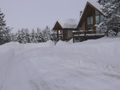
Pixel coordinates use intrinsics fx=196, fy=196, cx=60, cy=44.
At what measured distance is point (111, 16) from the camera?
22.5 metres

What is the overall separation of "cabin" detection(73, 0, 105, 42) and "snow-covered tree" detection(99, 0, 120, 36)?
4078 mm

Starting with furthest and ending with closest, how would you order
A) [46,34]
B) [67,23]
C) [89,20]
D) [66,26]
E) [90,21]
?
[46,34] < [67,23] < [66,26] < [89,20] < [90,21]

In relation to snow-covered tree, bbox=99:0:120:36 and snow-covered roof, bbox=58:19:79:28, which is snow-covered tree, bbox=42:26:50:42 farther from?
snow-covered tree, bbox=99:0:120:36

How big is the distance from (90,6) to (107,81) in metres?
27.6

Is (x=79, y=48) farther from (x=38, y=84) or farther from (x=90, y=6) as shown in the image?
(x=90, y=6)

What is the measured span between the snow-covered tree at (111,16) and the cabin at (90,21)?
13.4ft

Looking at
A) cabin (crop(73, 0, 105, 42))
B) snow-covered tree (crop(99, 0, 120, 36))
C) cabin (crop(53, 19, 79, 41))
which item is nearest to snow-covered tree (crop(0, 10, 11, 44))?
cabin (crop(53, 19, 79, 41))

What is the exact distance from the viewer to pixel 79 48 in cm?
1739

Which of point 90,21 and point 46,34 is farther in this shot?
point 46,34

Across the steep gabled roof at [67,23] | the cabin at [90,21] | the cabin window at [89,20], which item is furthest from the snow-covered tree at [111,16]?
the steep gabled roof at [67,23]

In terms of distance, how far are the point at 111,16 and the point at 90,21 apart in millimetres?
13262

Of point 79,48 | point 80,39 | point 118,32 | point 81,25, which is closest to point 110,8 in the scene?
point 118,32

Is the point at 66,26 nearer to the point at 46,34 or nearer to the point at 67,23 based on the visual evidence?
the point at 67,23

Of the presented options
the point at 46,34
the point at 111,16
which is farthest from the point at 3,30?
the point at 46,34
